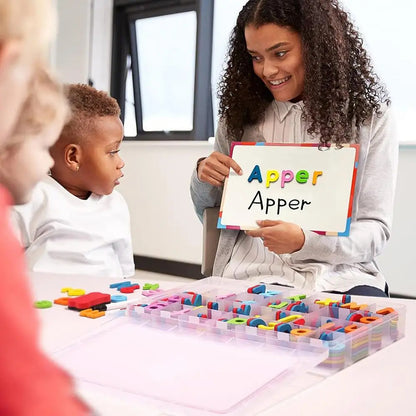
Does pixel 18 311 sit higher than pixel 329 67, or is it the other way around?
pixel 329 67

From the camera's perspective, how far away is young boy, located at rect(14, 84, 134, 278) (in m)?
1.22

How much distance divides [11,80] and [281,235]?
1.02 meters

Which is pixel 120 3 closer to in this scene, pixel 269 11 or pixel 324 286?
pixel 269 11

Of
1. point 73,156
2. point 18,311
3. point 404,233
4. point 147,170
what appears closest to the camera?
point 18,311

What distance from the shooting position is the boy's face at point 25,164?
29cm

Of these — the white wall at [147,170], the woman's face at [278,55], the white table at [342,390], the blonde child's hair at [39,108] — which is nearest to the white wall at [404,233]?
the white wall at [147,170]

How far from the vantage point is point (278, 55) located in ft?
4.62

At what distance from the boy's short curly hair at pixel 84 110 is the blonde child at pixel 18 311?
110 centimetres

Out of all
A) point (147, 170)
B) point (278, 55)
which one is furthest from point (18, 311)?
point (147, 170)

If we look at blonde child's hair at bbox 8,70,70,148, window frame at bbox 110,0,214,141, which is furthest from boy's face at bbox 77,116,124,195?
window frame at bbox 110,0,214,141

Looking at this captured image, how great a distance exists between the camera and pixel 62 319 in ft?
2.63

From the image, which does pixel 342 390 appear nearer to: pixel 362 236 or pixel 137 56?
pixel 362 236

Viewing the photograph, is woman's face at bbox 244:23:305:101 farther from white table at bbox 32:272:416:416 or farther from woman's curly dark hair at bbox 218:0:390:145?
white table at bbox 32:272:416:416

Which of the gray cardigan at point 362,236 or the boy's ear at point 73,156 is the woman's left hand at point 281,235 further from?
the boy's ear at point 73,156
